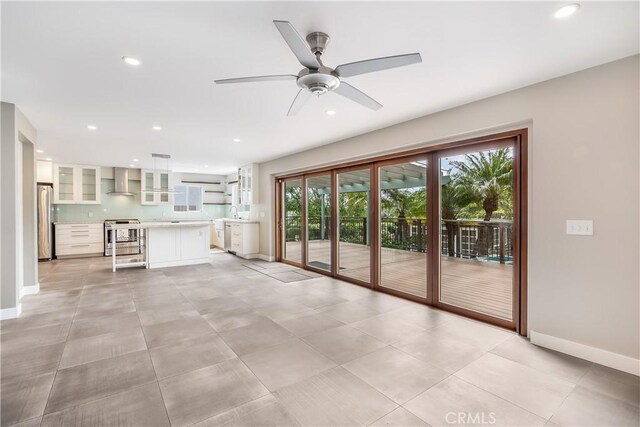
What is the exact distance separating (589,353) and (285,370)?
102 inches

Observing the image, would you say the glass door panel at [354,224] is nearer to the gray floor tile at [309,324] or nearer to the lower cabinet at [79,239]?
the gray floor tile at [309,324]

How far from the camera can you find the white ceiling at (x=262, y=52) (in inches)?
73.5

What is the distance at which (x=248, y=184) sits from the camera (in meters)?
7.99

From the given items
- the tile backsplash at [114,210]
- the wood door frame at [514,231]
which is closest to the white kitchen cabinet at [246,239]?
the tile backsplash at [114,210]

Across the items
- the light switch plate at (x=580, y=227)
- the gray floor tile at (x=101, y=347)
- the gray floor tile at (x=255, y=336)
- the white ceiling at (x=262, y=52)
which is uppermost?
the white ceiling at (x=262, y=52)

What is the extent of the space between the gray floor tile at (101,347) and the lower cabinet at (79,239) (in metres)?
6.16

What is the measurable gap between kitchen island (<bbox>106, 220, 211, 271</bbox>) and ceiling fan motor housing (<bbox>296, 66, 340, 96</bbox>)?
216 inches

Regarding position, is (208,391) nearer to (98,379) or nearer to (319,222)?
(98,379)

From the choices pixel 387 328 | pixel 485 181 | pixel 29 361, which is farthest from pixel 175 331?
pixel 485 181

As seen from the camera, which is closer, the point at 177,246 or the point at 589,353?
the point at 589,353

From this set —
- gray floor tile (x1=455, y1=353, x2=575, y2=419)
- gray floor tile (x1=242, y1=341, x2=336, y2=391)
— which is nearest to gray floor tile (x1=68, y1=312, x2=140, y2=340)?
gray floor tile (x1=242, y1=341, x2=336, y2=391)

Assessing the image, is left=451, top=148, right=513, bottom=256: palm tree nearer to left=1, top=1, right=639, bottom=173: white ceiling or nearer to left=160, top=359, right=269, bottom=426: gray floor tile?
left=1, top=1, right=639, bottom=173: white ceiling

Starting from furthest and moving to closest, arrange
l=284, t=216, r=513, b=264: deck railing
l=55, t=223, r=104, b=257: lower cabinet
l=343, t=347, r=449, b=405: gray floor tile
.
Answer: l=55, t=223, r=104, b=257: lower cabinet < l=284, t=216, r=513, b=264: deck railing < l=343, t=347, r=449, b=405: gray floor tile

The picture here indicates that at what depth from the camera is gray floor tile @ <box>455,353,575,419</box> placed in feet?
6.45
